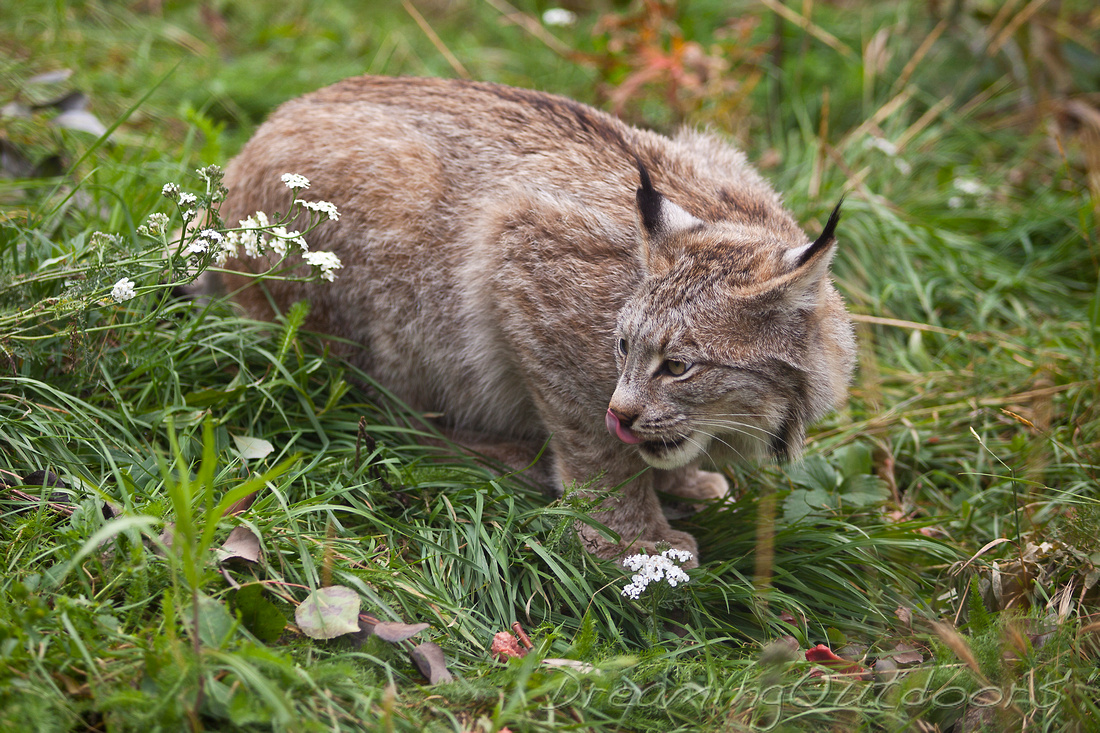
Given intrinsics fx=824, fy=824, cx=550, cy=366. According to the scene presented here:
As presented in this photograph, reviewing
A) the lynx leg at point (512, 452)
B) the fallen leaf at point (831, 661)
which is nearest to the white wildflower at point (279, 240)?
the lynx leg at point (512, 452)

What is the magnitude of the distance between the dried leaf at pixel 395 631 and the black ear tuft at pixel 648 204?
68.2 inches

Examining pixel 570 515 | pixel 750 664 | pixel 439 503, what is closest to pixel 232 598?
pixel 439 503

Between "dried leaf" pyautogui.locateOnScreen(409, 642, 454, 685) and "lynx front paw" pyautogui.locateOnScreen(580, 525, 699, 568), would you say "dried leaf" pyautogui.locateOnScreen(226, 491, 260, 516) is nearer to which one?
"dried leaf" pyautogui.locateOnScreen(409, 642, 454, 685)

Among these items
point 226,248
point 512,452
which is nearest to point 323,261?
point 226,248

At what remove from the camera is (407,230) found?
3951mm

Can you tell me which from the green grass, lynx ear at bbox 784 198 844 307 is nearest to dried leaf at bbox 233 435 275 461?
the green grass

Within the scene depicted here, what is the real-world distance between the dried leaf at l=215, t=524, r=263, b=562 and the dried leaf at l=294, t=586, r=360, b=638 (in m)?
0.24

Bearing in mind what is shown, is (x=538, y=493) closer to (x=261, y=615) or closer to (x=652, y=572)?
(x=652, y=572)

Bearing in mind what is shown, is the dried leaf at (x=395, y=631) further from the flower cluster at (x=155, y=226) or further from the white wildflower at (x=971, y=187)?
the white wildflower at (x=971, y=187)

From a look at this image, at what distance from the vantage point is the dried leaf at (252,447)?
11.1 feet

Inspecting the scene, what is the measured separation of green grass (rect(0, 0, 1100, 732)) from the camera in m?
2.46

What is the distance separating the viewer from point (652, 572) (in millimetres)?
2977

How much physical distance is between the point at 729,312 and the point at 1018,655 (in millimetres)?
1533

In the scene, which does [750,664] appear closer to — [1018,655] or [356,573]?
[1018,655]
